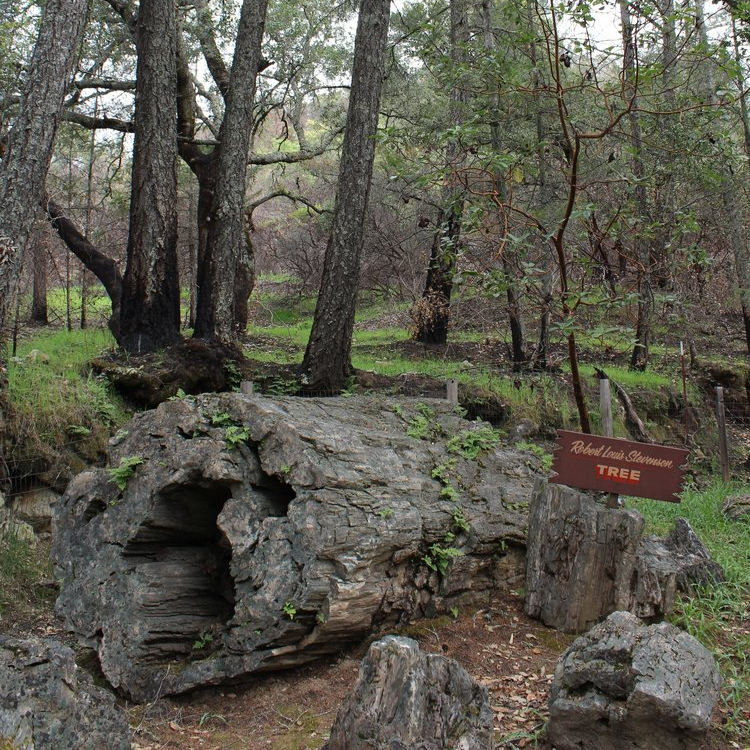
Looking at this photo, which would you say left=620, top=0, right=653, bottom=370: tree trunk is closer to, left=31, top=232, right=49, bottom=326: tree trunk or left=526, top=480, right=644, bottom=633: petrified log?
left=526, top=480, right=644, bottom=633: petrified log

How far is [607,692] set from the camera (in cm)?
379

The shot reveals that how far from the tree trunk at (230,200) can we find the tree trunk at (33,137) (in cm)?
269

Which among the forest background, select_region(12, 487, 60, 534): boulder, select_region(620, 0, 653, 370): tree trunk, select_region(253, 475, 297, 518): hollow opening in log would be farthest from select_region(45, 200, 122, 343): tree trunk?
select_region(620, 0, 653, 370): tree trunk

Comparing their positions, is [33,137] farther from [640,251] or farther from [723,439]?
[640,251]

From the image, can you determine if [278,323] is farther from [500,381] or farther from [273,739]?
[273,739]

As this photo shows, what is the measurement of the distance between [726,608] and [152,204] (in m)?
7.78

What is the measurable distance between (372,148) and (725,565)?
626 centimetres

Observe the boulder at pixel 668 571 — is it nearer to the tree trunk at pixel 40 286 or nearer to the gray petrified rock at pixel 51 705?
the gray petrified rock at pixel 51 705

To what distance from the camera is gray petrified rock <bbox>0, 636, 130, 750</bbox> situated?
11.0 ft

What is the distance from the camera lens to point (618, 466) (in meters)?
5.11

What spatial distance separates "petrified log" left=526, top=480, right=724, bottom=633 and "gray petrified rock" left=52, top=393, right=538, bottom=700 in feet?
1.33

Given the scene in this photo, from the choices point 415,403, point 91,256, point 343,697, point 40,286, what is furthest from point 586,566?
point 40,286

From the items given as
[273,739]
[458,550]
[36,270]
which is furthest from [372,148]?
[36,270]

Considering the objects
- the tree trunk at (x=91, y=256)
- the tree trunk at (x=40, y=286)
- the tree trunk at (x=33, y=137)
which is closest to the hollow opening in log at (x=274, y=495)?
the tree trunk at (x=33, y=137)
